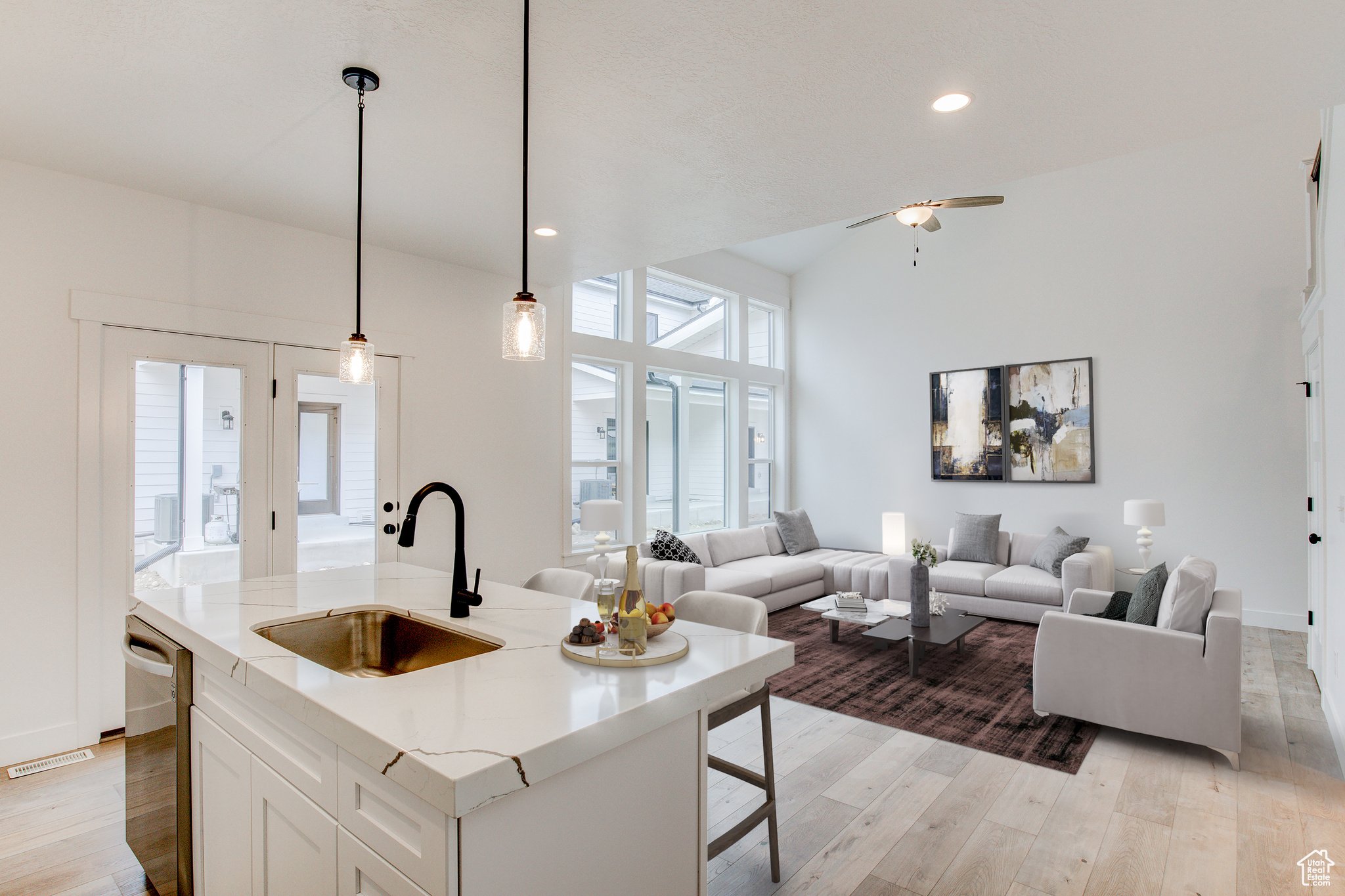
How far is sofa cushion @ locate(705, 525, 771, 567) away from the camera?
6.04 meters

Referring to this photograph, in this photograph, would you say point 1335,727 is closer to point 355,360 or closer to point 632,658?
point 632,658

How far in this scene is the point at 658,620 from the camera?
1662mm

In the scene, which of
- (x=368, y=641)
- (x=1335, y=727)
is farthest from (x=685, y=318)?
(x=1335, y=727)

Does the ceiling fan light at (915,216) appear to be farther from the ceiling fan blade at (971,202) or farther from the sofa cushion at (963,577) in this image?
the sofa cushion at (963,577)

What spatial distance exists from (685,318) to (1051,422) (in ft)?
11.9

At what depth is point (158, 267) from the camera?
3.23 meters

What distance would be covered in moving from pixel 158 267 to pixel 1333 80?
15.7 ft

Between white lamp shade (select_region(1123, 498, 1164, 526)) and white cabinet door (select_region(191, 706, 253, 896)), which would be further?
white lamp shade (select_region(1123, 498, 1164, 526))

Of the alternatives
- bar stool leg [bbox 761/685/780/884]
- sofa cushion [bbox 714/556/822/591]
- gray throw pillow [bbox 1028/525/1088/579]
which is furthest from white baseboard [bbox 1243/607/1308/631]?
bar stool leg [bbox 761/685/780/884]

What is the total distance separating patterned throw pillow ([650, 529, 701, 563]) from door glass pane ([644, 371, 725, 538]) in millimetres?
805

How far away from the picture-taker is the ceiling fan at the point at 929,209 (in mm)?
4234

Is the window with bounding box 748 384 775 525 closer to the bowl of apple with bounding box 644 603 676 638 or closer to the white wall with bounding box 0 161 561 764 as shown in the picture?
the white wall with bounding box 0 161 561 764

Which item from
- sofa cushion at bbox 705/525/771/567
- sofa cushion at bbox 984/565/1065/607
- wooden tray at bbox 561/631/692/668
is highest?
wooden tray at bbox 561/631/692/668

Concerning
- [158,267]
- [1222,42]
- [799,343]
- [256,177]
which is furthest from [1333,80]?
[799,343]
